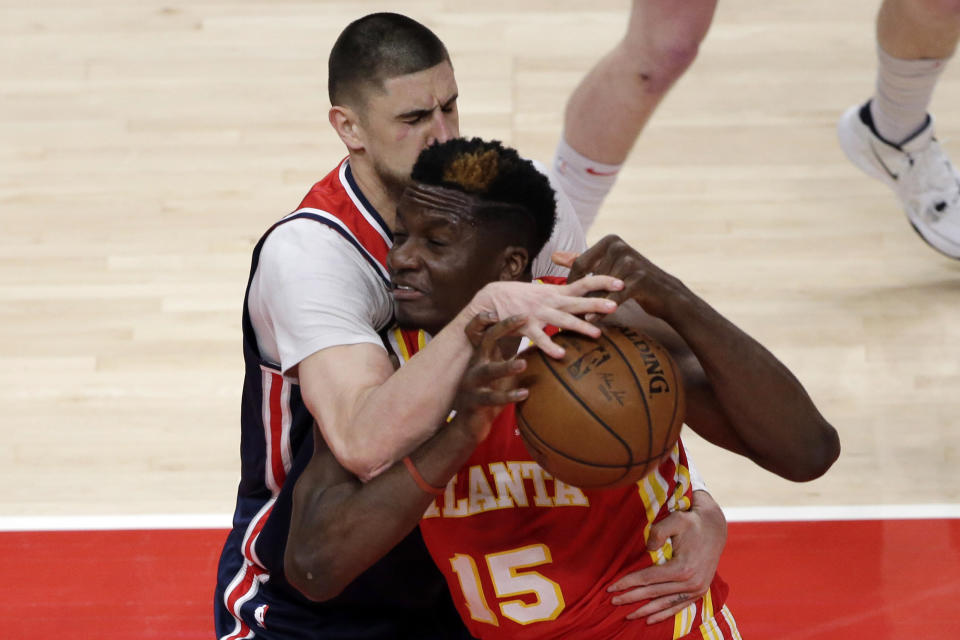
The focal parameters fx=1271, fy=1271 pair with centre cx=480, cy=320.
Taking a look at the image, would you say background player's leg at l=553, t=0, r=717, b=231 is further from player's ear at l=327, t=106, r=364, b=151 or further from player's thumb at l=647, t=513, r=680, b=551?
player's thumb at l=647, t=513, r=680, b=551

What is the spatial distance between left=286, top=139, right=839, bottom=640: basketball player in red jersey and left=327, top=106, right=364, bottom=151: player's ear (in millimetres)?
394

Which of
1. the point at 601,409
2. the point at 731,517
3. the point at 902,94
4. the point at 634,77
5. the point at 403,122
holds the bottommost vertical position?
the point at 731,517

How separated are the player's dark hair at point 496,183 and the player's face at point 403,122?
0.29 m

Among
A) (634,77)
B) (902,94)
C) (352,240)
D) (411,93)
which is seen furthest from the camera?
(902,94)

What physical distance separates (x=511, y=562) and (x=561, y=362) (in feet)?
1.52

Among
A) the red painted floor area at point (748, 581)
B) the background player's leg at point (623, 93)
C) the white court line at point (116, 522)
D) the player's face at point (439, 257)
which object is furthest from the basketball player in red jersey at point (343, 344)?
the background player's leg at point (623, 93)

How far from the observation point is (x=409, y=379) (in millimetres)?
2045

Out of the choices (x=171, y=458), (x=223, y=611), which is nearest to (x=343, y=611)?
(x=223, y=611)

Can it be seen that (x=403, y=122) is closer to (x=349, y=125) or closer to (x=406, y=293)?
(x=349, y=125)

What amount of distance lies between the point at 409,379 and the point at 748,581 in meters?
1.39

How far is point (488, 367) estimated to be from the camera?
1.89 m

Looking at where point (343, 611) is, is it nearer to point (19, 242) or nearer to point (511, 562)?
point (511, 562)

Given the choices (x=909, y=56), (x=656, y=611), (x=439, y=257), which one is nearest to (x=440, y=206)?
(x=439, y=257)

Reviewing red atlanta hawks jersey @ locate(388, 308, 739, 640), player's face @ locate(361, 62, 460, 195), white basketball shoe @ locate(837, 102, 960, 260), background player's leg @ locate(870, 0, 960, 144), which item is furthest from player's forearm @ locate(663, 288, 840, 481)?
white basketball shoe @ locate(837, 102, 960, 260)
